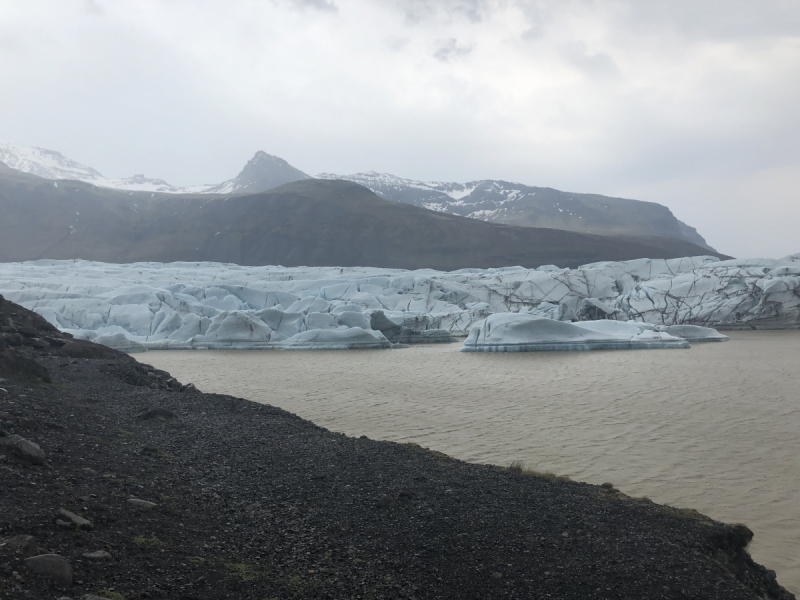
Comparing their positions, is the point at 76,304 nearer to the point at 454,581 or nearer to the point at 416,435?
the point at 416,435

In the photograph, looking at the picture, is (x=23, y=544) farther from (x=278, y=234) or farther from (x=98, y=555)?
(x=278, y=234)

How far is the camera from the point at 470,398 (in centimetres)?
1077

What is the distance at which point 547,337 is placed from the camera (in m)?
18.5

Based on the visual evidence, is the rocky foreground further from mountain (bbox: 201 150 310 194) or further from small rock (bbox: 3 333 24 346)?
mountain (bbox: 201 150 310 194)

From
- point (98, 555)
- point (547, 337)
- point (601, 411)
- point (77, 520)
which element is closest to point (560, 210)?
point (547, 337)

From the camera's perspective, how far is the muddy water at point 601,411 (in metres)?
5.77

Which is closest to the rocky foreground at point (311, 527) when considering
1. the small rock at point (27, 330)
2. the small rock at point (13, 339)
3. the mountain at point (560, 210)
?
the small rock at point (13, 339)

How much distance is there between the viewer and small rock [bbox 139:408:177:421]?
650 cm

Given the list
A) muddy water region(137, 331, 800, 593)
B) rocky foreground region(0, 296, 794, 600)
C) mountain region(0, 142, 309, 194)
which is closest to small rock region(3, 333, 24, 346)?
muddy water region(137, 331, 800, 593)

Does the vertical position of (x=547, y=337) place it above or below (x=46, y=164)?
below

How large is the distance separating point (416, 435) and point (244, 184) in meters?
133

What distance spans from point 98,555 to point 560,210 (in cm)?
12135

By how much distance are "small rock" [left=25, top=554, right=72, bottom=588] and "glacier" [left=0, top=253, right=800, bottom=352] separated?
16493 millimetres

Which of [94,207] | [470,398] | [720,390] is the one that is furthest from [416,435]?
[94,207]
